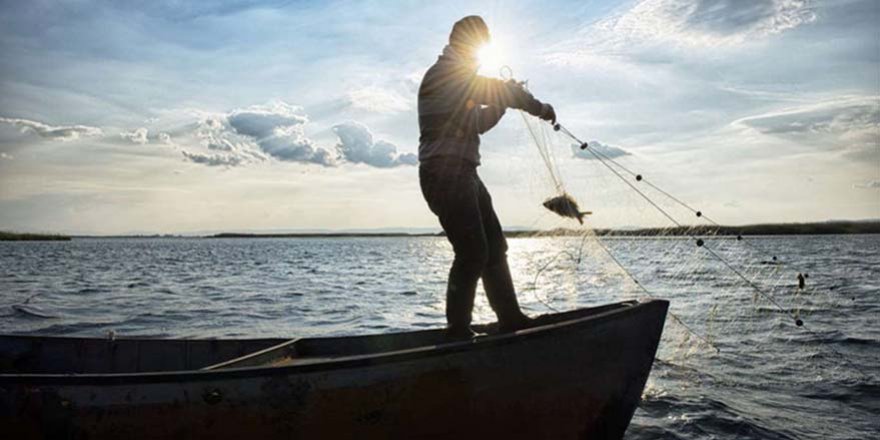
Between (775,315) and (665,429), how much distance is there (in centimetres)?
1098

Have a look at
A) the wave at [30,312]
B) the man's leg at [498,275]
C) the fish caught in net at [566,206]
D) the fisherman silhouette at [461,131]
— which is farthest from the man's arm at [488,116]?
the wave at [30,312]

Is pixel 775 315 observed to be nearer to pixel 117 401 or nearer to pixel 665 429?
pixel 665 429

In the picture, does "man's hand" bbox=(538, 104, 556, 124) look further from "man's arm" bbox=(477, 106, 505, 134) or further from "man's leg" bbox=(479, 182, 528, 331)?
"man's leg" bbox=(479, 182, 528, 331)

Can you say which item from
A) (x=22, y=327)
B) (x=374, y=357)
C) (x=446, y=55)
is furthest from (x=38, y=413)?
(x=22, y=327)

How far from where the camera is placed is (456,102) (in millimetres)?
4352

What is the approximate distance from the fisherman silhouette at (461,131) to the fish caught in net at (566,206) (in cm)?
259

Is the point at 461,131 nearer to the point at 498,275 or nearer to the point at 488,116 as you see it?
the point at 488,116

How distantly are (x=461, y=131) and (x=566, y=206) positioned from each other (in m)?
3.07

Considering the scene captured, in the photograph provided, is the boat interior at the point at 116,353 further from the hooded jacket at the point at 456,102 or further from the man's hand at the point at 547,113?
the man's hand at the point at 547,113

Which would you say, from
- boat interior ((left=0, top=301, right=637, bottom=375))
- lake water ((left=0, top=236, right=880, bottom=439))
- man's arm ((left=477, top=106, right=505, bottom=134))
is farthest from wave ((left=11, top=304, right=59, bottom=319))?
man's arm ((left=477, top=106, right=505, bottom=134))

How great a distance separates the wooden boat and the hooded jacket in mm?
1412

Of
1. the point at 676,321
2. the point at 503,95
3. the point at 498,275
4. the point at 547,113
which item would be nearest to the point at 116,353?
the point at 498,275

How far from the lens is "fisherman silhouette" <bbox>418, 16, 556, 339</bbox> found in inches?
171

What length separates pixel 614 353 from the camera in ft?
15.8
